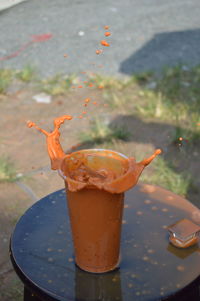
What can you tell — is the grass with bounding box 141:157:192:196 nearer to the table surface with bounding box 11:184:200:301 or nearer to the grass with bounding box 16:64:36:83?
the table surface with bounding box 11:184:200:301

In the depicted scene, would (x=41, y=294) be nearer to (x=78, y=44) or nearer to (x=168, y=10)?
(x=78, y=44)

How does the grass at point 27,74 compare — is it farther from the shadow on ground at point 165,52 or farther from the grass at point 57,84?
the shadow on ground at point 165,52

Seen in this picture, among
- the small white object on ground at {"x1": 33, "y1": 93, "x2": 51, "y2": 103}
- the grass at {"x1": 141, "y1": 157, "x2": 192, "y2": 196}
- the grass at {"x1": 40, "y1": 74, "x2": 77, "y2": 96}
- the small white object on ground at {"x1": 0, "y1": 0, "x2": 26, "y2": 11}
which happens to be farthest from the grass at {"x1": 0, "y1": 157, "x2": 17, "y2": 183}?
the small white object on ground at {"x1": 0, "y1": 0, "x2": 26, "y2": 11}

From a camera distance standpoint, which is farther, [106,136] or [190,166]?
[106,136]

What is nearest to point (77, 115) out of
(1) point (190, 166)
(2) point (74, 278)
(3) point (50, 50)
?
(1) point (190, 166)

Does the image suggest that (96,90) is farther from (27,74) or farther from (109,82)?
(27,74)

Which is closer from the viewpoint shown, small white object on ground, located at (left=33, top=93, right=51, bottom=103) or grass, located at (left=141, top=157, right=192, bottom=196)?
grass, located at (left=141, top=157, right=192, bottom=196)
